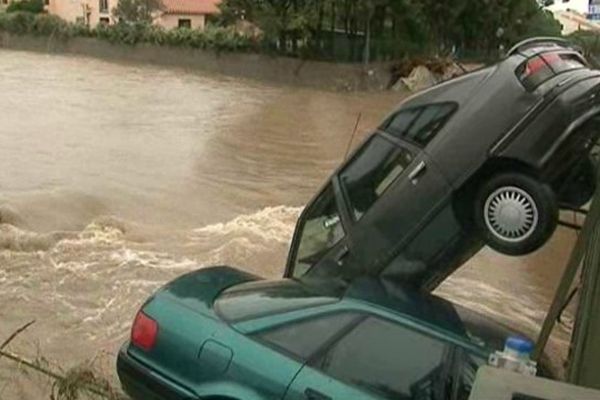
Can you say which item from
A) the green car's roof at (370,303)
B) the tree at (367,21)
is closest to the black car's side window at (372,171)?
the green car's roof at (370,303)

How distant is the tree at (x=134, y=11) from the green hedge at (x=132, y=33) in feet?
6.09

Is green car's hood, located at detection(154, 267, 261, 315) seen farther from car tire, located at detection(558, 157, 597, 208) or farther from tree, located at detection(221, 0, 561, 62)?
tree, located at detection(221, 0, 561, 62)

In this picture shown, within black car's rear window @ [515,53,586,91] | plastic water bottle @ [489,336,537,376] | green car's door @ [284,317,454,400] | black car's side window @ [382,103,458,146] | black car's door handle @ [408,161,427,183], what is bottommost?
green car's door @ [284,317,454,400]

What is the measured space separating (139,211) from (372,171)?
7590mm

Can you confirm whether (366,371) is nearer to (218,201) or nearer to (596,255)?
(596,255)

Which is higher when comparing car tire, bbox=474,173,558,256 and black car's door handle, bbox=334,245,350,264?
car tire, bbox=474,173,558,256

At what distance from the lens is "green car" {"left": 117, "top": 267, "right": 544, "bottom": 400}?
3.60m

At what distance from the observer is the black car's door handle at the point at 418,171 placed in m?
4.77

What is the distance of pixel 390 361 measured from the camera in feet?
12.0

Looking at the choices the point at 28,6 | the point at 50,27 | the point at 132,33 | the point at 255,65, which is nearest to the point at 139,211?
the point at 255,65

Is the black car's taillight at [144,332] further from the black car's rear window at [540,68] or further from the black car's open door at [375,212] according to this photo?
the black car's rear window at [540,68]

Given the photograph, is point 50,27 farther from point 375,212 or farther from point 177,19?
point 375,212

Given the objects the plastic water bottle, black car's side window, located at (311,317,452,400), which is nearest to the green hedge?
black car's side window, located at (311,317,452,400)

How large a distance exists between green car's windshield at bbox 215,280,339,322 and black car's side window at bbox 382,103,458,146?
1.18 metres
